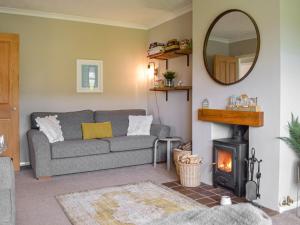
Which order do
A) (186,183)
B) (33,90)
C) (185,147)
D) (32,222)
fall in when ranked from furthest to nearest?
(33,90) < (185,147) < (186,183) < (32,222)

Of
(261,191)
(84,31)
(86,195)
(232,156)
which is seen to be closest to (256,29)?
(232,156)

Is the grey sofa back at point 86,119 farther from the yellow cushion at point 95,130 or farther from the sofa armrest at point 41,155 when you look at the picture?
the sofa armrest at point 41,155

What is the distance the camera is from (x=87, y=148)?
→ 4219 mm

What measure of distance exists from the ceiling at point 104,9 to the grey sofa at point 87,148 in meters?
1.67

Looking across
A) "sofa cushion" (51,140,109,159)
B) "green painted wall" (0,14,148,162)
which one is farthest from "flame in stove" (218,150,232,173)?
"green painted wall" (0,14,148,162)

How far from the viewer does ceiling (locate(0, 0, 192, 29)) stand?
437 cm

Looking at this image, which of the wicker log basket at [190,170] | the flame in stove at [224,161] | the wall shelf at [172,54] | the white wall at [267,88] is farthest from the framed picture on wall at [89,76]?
the flame in stove at [224,161]

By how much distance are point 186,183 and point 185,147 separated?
0.72 meters

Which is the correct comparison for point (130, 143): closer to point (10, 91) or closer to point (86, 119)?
point (86, 119)

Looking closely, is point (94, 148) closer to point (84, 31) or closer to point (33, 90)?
point (33, 90)

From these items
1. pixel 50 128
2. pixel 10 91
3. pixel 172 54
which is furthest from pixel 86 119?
pixel 172 54

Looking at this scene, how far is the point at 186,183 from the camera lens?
361 centimetres

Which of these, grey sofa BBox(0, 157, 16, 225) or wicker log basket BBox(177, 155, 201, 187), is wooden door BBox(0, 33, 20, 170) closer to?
grey sofa BBox(0, 157, 16, 225)

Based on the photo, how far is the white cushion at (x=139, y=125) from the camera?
196 inches
